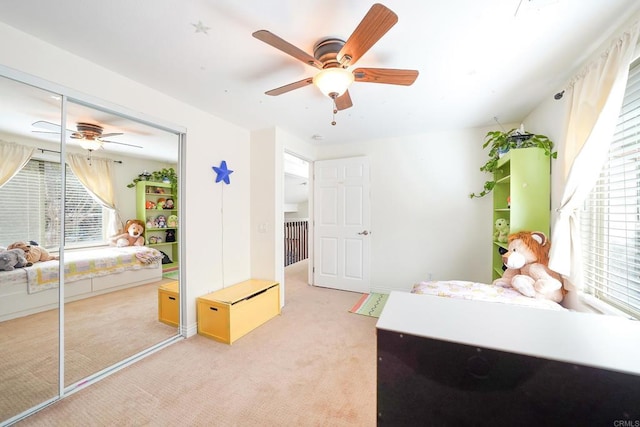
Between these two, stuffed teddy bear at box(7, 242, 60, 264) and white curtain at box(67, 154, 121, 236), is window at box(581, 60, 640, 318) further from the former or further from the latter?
white curtain at box(67, 154, 121, 236)

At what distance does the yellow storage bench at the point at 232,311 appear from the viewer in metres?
2.24

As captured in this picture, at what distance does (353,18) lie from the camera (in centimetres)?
132

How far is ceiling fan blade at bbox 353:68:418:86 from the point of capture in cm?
148

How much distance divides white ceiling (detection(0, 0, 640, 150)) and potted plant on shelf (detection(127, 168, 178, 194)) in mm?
779

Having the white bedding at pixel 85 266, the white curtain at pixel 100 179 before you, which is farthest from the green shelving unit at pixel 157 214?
the white curtain at pixel 100 179

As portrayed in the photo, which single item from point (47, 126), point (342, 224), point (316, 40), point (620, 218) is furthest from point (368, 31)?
point (342, 224)

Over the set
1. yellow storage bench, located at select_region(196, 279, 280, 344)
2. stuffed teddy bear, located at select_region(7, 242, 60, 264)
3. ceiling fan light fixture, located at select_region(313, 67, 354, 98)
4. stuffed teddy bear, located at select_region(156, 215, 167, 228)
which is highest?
ceiling fan light fixture, located at select_region(313, 67, 354, 98)

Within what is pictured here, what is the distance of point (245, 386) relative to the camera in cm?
169

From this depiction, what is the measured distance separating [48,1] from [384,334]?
218 cm

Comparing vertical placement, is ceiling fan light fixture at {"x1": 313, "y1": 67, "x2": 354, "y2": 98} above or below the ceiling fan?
above

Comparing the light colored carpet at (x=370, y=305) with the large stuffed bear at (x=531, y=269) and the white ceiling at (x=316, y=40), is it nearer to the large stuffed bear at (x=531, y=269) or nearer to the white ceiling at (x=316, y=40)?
the large stuffed bear at (x=531, y=269)

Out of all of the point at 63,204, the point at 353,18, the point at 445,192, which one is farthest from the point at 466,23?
the point at 63,204

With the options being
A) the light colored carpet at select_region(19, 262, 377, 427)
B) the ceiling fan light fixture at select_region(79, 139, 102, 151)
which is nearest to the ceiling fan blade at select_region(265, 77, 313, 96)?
the ceiling fan light fixture at select_region(79, 139, 102, 151)

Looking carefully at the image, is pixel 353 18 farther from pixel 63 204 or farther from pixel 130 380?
pixel 130 380
